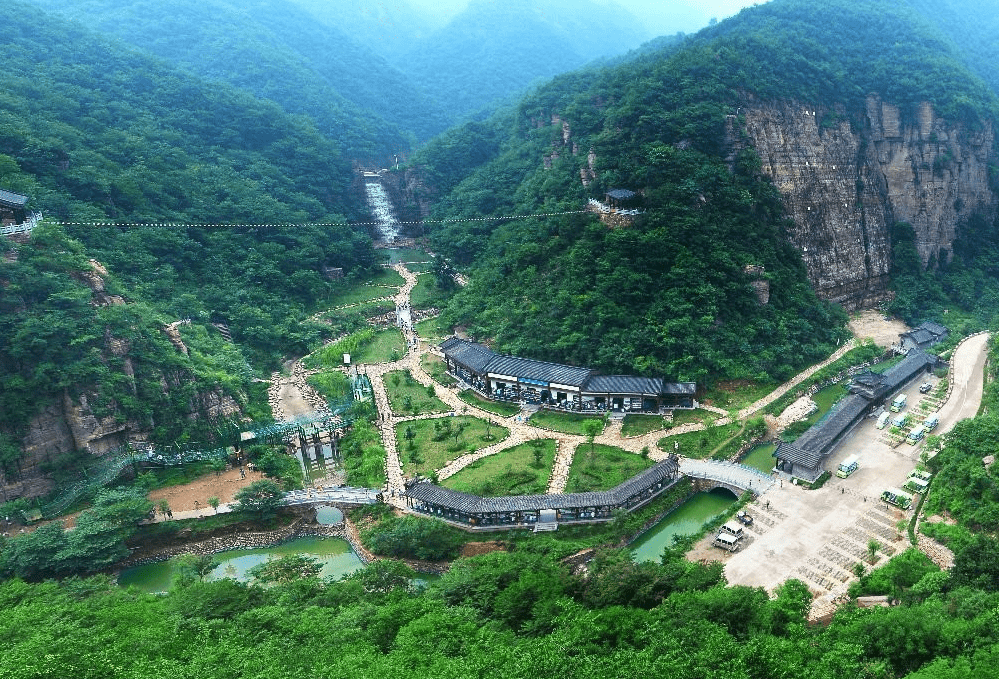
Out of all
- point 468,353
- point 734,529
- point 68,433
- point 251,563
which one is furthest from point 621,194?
point 68,433

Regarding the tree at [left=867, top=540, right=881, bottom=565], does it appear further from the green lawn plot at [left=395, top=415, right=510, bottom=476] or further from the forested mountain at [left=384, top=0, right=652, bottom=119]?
the forested mountain at [left=384, top=0, right=652, bottom=119]

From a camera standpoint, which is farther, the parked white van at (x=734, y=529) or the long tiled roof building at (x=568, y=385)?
the long tiled roof building at (x=568, y=385)

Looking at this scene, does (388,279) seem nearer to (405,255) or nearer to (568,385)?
(405,255)

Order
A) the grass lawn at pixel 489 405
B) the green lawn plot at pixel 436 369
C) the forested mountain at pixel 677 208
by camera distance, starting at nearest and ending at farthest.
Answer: the grass lawn at pixel 489 405 < the forested mountain at pixel 677 208 < the green lawn plot at pixel 436 369

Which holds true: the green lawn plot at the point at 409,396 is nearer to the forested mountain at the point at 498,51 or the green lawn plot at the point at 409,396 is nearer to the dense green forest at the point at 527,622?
the dense green forest at the point at 527,622

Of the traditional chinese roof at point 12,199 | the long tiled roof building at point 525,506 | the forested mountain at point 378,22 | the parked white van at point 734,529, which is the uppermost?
the forested mountain at point 378,22

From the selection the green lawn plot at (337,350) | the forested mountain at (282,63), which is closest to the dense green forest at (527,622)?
the green lawn plot at (337,350)

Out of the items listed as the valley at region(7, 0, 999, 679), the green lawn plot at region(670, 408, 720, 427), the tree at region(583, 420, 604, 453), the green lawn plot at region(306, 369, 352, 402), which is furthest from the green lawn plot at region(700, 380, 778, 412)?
the green lawn plot at region(306, 369, 352, 402)
